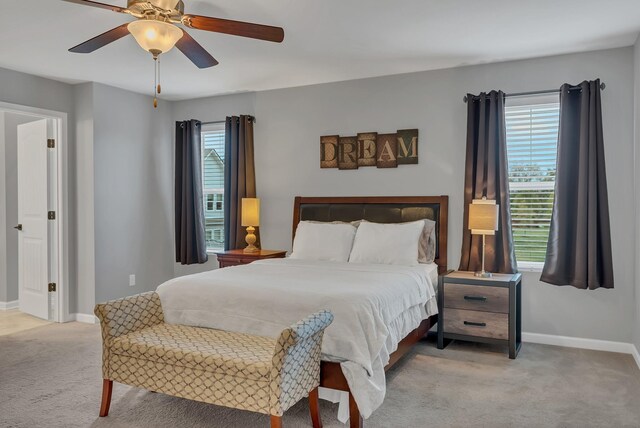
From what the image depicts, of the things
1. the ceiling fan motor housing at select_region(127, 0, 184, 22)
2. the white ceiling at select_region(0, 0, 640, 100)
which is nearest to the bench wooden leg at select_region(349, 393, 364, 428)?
the ceiling fan motor housing at select_region(127, 0, 184, 22)

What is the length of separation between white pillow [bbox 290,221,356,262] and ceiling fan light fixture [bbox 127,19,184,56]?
2.36 meters

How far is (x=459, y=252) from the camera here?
4609 millimetres

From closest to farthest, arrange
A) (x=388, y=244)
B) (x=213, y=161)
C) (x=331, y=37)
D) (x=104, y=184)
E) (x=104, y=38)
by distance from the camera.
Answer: (x=104, y=38) → (x=331, y=37) → (x=388, y=244) → (x=104, y=184) → (x=213, y=161)

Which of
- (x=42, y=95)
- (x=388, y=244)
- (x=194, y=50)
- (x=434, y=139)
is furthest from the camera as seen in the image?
(x=42, y=95)

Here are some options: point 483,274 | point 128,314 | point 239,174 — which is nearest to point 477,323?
point 483,274

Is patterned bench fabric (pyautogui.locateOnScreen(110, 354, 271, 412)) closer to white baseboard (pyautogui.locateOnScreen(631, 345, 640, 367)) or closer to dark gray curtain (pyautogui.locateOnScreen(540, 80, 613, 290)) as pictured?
dark gray curtain (pyautogui.locateOnScreen(540, 80, 613, 290))

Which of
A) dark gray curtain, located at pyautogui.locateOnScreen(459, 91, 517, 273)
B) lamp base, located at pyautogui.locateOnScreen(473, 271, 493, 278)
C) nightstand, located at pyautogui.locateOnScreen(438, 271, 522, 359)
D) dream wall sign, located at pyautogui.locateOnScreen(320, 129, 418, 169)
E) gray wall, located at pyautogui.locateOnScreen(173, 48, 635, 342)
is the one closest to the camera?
nightstand, located at pyautogui.locateOnScreen(438, 271, 522, 359)

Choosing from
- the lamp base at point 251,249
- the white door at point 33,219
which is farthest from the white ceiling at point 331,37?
the lamp base at point 251,249

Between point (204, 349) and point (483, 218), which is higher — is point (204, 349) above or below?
below

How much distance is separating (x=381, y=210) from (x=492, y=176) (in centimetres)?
109

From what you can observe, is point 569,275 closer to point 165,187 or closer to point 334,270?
point 334,270

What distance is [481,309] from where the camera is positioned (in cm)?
400

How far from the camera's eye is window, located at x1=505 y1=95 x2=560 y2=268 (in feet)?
14.2

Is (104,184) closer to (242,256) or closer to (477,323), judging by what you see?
(242,256)
